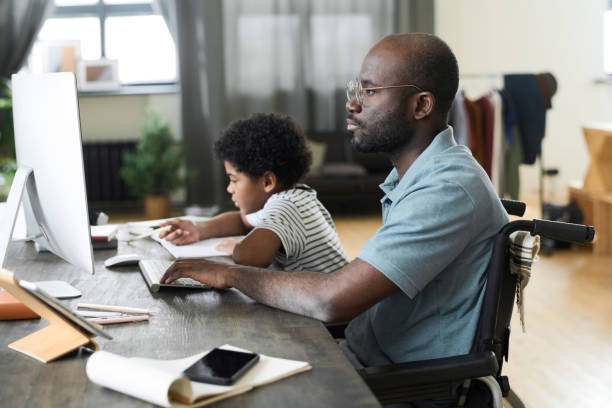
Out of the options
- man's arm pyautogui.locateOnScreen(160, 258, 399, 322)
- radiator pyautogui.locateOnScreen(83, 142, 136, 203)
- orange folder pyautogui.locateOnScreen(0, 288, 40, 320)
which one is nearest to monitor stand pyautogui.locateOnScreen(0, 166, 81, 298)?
orange folder pyautogui.locateOnScreen(0, 288, 40, 320)

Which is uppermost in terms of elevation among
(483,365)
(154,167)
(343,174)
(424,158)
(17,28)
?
(17,28)

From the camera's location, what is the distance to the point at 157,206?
6215mm

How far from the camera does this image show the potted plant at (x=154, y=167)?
6047 mm

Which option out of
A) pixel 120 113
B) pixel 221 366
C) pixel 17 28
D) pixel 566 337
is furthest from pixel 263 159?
pixel 17 28

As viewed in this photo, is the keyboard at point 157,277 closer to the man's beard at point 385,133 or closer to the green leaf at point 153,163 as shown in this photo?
the man's beard at point 385,133

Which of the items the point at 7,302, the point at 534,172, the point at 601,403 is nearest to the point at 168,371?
the point at 7,302

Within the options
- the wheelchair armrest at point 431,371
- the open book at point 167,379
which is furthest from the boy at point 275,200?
the open book at point 167,379

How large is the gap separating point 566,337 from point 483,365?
209cm

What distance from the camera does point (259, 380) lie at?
3.05 feet

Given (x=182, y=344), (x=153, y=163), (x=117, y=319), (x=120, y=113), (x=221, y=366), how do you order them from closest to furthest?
(x=221, y=366), (x=182, y=344), (x=117, y=319), (x=153, y=163), (x=120, y=113)

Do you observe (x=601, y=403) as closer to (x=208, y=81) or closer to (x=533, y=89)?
(x=533, y=89)

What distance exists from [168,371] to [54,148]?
53 cm

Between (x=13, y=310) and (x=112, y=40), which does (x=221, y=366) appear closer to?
(x=13, y=310)

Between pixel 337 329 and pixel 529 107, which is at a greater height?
pixel 529 107
